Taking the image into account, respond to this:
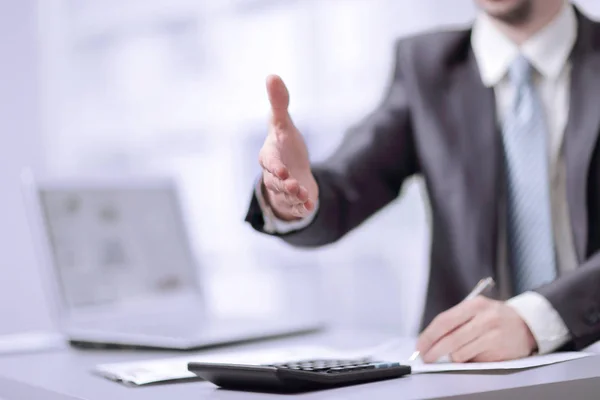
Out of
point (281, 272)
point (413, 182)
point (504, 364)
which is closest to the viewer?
point (504, 364)

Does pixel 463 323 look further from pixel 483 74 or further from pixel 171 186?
pixel 171 186

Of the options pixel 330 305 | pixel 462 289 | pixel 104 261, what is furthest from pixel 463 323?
pixel 330 305

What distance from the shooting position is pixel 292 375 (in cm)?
74

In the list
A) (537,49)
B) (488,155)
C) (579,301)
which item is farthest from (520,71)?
(579,301)

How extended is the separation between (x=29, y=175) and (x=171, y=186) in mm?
292

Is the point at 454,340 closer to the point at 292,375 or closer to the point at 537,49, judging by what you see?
the point at 292,375

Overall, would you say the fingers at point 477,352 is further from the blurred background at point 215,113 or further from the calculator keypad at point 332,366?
the blurred background at point 215,113

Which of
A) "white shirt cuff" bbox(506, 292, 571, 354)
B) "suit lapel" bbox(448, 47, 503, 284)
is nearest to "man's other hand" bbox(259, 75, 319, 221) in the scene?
"white shirt cuff" bbox(506, 292, 571, 354)

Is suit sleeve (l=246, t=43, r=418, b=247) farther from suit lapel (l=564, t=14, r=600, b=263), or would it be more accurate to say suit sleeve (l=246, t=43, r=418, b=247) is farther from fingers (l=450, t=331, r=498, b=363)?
fingers (l=450, t=331, r=498, b=363)

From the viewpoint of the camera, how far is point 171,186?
63.5 inches

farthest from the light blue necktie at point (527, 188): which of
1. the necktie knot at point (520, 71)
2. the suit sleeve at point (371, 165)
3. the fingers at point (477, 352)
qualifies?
the fingers at point (477, 352)

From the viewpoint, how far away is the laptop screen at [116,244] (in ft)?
4.61

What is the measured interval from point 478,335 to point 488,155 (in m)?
0.51

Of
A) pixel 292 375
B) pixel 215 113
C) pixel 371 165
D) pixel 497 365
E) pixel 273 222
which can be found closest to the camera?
pixel 292 375
